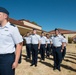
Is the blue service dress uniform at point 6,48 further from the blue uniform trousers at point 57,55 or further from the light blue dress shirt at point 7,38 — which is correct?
the blue uniform trousers at point 57,55

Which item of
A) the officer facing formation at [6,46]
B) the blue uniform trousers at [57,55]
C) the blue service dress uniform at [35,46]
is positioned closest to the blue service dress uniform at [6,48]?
the officer facing formation at [6,46]

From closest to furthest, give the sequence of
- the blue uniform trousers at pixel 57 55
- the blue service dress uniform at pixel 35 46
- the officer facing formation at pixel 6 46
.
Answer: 1. the officer facing formation at pixel 6 46
2. the blue uniform trousers at pixel 57 55
3. the blue service dress uniform at pixel 35 46

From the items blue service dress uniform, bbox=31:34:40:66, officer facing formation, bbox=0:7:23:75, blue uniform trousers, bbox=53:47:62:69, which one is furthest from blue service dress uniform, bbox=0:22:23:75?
blue service dress uniform, bbox=31:34:40:66

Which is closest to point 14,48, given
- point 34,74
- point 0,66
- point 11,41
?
point 11,41

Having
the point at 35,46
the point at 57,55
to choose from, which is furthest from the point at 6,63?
the point at 35,46

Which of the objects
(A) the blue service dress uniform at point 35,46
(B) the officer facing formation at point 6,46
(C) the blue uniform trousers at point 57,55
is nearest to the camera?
(B) the officer facing formation at point 6,46

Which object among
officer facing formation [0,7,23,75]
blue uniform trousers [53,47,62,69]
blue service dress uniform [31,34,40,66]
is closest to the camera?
officer facing formation [0,7,23,75]

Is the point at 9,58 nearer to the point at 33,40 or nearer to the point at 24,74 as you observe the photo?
the point at 24,74

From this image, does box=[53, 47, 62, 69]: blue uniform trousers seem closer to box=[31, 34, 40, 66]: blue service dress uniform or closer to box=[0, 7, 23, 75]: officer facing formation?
box=[31, 34, 40, 66]: blue service dress uniform

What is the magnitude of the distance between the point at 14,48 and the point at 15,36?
25cm

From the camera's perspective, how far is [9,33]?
337 centimetres

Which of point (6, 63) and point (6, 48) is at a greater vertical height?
point (6, 48)

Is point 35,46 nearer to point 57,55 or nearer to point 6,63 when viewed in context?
point 57,55

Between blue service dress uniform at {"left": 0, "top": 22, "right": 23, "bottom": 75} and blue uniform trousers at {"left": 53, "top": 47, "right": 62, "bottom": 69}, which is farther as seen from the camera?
blue uniform trousers at {"left": 53, "top": 47, "right": 62, "bottom": 69}
